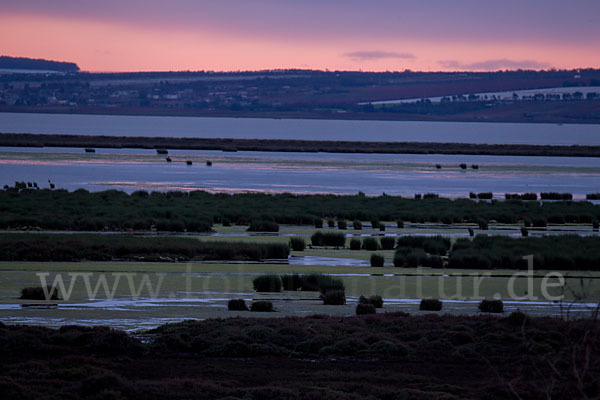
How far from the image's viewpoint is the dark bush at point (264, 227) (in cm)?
3397

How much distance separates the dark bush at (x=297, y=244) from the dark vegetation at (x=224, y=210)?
19.6ft

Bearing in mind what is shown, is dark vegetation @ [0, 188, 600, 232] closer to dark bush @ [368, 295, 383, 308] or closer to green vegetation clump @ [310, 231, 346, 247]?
green vegetation clump @ [310, 231, 346, 247]

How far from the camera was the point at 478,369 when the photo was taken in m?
13.1

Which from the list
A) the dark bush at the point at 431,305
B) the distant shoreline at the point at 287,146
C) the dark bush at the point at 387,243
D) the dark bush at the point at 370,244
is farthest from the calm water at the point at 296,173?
the dark bush at the point at 431,305

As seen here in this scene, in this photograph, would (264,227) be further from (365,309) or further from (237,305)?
(365,309)

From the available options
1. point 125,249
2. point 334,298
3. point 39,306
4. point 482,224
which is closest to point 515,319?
point 334,298

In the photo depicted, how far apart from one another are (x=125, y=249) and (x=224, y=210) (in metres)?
13.8

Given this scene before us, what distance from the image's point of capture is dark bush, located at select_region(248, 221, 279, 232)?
33969 mm

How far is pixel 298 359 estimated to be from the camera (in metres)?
13.5

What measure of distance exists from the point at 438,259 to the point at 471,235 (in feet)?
29.9

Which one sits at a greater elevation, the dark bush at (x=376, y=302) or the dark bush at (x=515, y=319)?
the dark bush at (x=515, y=319)

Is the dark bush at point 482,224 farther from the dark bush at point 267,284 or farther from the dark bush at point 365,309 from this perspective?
the dark bush at point 365,309

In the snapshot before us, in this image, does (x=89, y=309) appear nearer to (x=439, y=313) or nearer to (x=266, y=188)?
(x=439, y=313)

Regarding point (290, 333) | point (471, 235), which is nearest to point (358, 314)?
point (290, 333)
